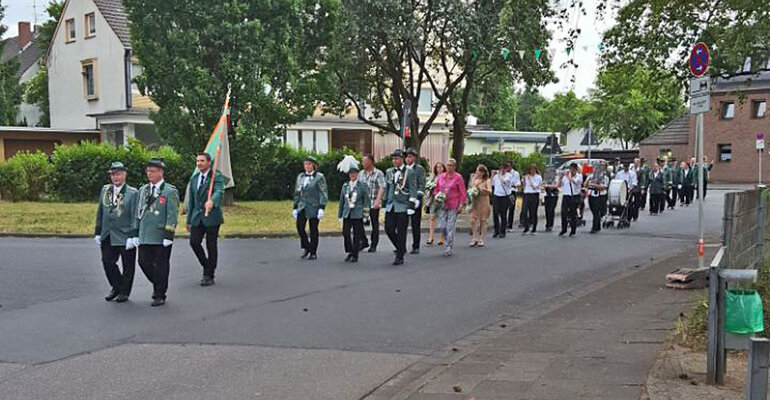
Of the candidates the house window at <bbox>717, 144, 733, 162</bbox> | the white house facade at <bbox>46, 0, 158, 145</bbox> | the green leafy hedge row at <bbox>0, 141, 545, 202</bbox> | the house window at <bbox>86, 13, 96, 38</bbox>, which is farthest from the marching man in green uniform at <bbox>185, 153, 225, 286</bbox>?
the house window at <bbox>717, 144, 733, 162</bbox>

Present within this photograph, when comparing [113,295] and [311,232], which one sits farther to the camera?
[311,232]

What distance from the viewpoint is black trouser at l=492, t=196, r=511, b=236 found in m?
17.2

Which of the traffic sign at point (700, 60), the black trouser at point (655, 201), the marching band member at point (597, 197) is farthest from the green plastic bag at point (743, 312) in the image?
the black trouser at point (655, 201)

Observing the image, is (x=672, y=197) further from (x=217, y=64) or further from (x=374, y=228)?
(x=374, y=228)

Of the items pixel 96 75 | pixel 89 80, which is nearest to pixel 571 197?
pixel 96 75

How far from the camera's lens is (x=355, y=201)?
12750 millimetres

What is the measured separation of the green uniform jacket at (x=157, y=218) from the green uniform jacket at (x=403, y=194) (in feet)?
15.1

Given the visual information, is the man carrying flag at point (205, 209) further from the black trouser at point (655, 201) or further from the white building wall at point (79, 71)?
the white building wall at point (79, 71)

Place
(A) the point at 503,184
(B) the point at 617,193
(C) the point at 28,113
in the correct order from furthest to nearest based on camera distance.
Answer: (C) the point at 28,113, (B) the point at 617,193, (A) the point at 503,184

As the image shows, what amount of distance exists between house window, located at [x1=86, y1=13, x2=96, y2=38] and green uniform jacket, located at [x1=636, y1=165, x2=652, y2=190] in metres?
28.5

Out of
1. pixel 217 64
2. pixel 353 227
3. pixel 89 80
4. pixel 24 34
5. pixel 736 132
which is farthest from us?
pixel 24 34

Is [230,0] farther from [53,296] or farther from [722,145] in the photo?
[722,145]

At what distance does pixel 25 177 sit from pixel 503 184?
17.0m

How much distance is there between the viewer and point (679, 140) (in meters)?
53.2
